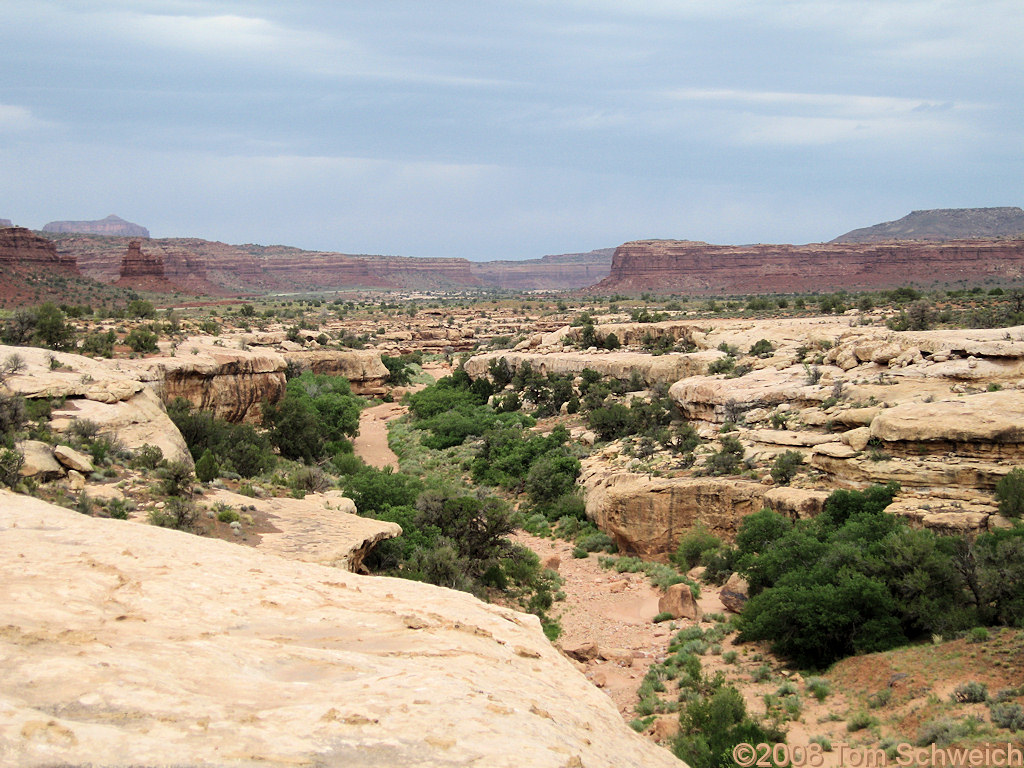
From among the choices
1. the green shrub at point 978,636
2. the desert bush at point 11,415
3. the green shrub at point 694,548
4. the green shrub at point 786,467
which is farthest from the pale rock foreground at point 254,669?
the green shrub at point 786,467

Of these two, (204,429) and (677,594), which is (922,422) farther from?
(204,429)

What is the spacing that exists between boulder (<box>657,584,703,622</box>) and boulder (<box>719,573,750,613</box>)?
0.52 metres

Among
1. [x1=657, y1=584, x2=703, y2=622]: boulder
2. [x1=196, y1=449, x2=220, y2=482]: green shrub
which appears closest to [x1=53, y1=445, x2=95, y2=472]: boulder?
[x1=196, y1=449, x2=220, y2=482]: green shrub

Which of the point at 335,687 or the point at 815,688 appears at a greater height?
the point at 335,687

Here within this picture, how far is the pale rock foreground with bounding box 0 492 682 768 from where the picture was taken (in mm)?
3826

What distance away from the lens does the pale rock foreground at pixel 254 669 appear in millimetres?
3826

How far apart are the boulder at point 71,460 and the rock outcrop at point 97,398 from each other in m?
1.91

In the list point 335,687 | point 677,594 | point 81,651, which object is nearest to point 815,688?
point 677,594

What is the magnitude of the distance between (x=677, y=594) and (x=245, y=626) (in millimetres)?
9774

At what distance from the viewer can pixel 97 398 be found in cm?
1639

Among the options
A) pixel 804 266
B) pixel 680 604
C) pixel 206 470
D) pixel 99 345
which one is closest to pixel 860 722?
pixel 680 604

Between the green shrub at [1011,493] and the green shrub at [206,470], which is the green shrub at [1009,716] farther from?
the green shrub at [206,470]

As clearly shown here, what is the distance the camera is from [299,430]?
23.6 m

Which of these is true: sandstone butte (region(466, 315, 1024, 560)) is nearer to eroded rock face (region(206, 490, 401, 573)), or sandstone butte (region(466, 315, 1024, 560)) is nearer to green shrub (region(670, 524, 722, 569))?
green shrub (region(670, 524, 722, 569))
